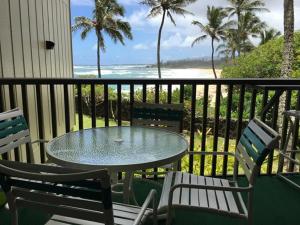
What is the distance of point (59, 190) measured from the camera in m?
1.16

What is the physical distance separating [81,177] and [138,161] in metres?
0.63

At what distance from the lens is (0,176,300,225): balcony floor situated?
2.34 meters

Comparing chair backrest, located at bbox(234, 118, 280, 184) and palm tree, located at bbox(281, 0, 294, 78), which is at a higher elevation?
palm tree, located at bbox(281, 0, 294, 78)

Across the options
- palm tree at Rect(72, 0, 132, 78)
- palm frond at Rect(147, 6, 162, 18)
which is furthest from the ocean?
palm frond at Rect(147, 6, 162, 18)

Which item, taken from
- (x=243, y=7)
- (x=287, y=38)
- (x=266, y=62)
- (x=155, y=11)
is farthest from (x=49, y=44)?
(x=243, y=7)

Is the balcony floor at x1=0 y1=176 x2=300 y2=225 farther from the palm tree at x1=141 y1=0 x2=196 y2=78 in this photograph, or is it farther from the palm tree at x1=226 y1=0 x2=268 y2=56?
the palm tree at x1=226 y1=0 x2=268 y2=56

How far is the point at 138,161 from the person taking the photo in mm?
1668

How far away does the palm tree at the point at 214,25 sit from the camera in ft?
98.9

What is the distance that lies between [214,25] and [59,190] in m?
32.3

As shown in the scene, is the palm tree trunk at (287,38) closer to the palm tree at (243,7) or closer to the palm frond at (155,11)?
the palm frond at (155,11)

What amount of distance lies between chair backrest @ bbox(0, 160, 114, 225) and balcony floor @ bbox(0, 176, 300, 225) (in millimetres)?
1208

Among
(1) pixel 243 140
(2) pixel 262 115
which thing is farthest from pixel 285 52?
(1) pixel 243 140

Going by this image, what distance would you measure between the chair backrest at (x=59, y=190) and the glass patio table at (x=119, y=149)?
1.21ft

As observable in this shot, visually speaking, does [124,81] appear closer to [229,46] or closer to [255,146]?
[255,146]
